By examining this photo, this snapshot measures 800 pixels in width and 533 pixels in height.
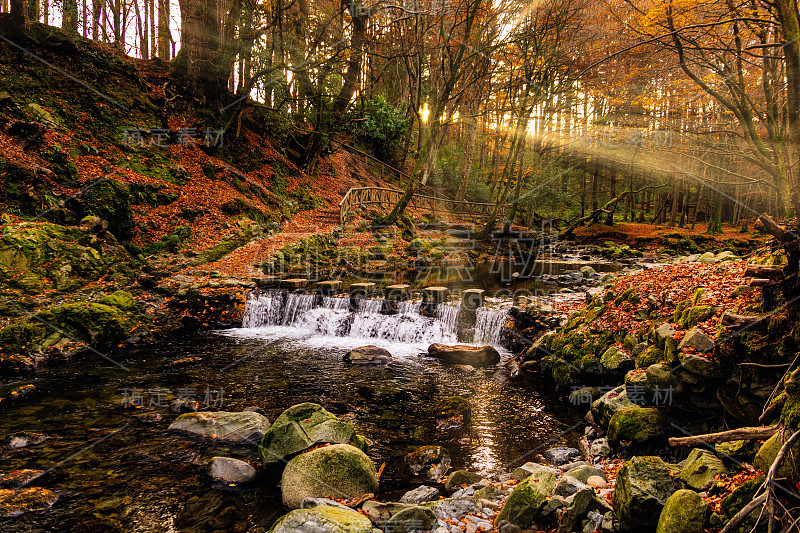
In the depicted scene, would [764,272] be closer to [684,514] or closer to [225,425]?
[684,514]

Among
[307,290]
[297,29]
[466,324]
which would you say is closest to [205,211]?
[307,290]

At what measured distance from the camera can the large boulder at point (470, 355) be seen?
9.09 m

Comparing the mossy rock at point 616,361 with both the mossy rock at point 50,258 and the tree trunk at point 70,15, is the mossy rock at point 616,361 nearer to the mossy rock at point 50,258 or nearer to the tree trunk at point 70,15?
the mossy rock at point 50,258

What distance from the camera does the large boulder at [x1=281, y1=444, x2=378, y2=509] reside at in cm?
433

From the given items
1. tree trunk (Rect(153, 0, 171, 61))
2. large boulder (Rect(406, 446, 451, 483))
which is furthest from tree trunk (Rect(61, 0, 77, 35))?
large boulder (Rect(406, 446, 451, 483))

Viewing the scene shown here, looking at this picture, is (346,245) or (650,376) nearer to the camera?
(650,376)

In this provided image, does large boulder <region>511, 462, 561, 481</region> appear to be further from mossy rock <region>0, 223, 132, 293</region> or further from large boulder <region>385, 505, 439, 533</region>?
mossy rock <region>0, 223, 132, 293</region>

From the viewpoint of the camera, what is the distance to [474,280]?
15.9 meters

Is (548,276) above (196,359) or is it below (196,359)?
above

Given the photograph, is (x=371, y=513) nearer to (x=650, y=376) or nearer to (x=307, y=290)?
(x=650, y=376)

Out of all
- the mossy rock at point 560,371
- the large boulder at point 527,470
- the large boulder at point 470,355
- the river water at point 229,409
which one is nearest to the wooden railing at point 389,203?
the river water at point 229,409

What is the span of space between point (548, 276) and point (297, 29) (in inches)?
654

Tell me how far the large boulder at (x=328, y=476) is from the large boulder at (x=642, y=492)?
2491mm

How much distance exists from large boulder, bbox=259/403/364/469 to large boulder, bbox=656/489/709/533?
3.41 meters
